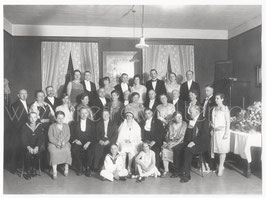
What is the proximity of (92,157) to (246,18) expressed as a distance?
4.31 meters

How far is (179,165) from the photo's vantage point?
15.8ft

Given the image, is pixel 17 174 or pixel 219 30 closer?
pixel 17 174

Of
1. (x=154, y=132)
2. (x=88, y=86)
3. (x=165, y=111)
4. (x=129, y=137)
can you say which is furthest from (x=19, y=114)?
(x=165, y=111)

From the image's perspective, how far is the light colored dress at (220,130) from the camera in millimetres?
4805

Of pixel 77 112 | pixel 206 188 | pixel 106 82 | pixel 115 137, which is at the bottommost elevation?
pixel 206 188

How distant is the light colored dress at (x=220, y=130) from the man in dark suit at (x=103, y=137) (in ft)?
5.11

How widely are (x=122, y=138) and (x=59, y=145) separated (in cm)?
97

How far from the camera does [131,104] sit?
18.2 ft

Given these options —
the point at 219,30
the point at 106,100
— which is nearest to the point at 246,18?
the point at 219,30

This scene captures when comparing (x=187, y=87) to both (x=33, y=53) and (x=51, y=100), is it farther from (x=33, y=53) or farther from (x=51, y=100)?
(x=33, y=53)

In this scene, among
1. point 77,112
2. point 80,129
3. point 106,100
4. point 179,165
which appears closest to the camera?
point 179,165

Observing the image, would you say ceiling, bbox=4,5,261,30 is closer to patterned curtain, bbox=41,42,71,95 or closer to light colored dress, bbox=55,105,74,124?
patterned curtain, bbox=41,42,71,95

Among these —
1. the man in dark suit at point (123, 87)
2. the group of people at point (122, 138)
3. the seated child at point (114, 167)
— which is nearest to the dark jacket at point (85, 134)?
the group of people at point (122, 138)

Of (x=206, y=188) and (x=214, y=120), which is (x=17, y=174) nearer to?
(x=206, y=188)
